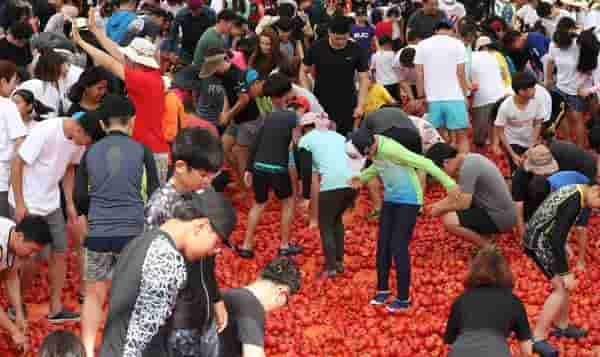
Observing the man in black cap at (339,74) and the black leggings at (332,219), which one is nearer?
the black leggings at (332,219)

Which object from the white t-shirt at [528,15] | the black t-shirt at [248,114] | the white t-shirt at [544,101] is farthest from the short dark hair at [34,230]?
the white t-shirt at [528,15]

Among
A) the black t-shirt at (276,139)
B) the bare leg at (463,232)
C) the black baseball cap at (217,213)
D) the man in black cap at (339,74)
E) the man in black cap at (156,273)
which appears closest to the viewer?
the man in black cap at (156,273)

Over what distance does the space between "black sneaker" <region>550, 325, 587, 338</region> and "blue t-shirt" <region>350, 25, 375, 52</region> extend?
6692mm

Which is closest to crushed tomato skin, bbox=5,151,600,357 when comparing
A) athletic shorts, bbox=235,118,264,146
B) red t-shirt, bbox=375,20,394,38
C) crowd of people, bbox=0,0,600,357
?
crowd of people, bbox=0,0,600,357

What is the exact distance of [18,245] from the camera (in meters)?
6.86

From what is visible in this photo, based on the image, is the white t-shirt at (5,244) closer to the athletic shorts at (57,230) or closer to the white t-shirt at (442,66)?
the athletic shorts at (57,230)

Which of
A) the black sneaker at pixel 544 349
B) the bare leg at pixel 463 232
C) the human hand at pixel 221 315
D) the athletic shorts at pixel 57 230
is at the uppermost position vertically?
the human hand at pixel 221 315

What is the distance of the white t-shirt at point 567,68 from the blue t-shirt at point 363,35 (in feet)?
8.68

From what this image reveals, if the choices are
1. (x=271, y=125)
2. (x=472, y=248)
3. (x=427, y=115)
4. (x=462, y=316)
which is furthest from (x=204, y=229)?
(x=427, y=115)

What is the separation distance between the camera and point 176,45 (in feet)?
45.2

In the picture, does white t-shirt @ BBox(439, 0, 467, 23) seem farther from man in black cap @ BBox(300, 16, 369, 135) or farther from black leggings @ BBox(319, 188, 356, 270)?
black leggings @ BBox(319, 188, 356, 270)

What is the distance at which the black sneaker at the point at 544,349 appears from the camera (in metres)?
7.13

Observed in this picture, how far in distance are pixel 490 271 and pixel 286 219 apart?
3696mm

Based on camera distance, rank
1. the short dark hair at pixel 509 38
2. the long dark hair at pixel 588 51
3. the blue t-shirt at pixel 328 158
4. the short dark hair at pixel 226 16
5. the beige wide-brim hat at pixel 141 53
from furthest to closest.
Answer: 1. the short dark hair at pixel 509 38
2. the long dark hair at pixel 588 51
3. the short dark hair at pixel 226 16
4. the blue t-shirt at pixel 328 158
5. the beige wide-brim hat at pixel 141 53
